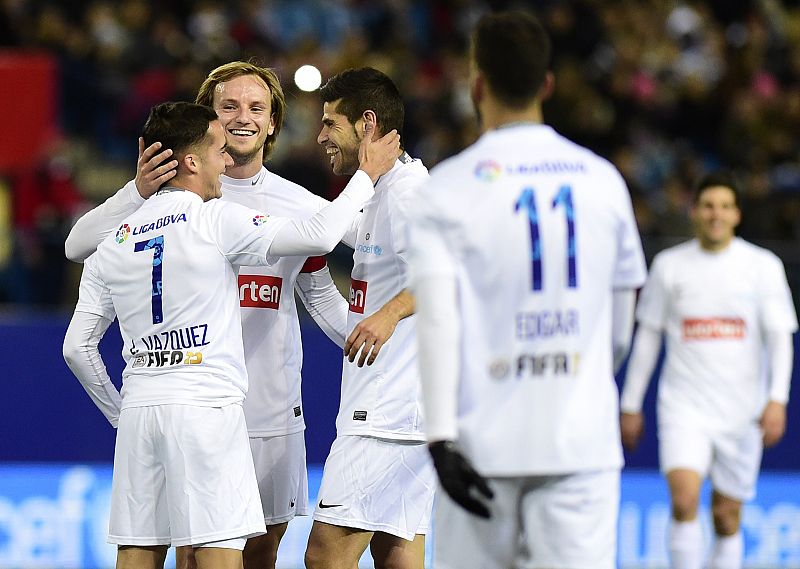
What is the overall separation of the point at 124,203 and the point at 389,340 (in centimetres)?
116

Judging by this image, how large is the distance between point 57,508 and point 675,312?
4173 millimetres

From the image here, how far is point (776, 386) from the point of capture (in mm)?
7328

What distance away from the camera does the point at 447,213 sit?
3562mm

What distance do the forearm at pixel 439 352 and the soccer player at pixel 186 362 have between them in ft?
3.79

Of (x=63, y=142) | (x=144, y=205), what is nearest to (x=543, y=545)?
(x=144, y=205)

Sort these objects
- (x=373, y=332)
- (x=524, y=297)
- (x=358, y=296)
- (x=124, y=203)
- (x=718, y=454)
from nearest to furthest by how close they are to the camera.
Answer: (x=524, y=297) < (x=373, y=332) < (x=124, y=203) < (x=358, y=296) < (x=718, y=454)

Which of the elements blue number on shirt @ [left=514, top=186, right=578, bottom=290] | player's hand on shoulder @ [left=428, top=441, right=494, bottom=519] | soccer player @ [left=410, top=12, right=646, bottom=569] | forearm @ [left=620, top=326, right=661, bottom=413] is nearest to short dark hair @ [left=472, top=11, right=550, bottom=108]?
soccer player @ [left=410, top=12, right=646, bottom=569]

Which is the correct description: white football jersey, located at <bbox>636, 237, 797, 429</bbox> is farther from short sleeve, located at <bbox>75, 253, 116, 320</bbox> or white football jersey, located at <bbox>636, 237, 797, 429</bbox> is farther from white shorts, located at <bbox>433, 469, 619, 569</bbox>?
white shorts, located at <bbox>433, 469, 619, 569</bbox>

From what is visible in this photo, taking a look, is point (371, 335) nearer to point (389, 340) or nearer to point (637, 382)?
point (389, 340)

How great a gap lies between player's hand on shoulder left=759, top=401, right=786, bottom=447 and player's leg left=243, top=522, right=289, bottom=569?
2.99m

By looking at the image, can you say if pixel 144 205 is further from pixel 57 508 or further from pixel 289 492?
pixel 57 508

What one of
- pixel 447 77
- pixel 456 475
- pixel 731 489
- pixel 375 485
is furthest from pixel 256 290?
pixel 447 77

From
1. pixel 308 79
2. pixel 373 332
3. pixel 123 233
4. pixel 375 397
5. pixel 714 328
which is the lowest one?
pixel 375 397

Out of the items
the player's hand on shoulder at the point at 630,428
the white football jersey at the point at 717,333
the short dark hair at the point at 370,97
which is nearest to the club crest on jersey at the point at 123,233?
the short dark hair at the point at 370,97
